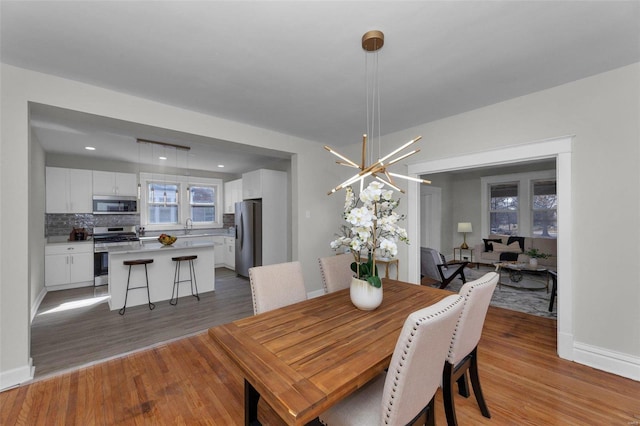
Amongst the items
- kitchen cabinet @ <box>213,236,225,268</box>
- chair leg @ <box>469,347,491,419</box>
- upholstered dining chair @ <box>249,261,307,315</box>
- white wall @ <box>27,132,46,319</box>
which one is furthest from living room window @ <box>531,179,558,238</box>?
white wall @ <box>27,132,46,319</box>

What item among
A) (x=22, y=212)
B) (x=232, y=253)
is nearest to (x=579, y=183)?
(x=22, y=212)

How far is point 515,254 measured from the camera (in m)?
5.54

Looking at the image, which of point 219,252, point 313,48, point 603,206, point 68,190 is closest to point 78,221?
point 68,190

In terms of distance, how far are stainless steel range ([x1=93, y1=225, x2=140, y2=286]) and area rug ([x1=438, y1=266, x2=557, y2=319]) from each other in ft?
21.0

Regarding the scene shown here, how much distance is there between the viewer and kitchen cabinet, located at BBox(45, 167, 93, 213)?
462 cm

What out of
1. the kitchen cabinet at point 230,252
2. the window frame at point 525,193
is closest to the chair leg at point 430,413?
the kitchen cabinet at point 230,252

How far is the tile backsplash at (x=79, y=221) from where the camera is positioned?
4.82m

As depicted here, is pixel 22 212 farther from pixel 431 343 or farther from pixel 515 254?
pixel 515 254

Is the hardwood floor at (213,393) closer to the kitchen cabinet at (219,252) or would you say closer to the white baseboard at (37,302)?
the white baseboard at (37,302)

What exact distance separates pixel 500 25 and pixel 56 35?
9.61ft

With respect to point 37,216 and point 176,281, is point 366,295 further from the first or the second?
point 37,216

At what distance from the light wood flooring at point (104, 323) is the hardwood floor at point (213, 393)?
0.26 m

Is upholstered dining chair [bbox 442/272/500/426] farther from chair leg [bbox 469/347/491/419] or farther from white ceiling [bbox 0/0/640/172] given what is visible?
white ceiling [bbox 0/0/640/172]

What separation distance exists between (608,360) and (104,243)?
23.2 feet
